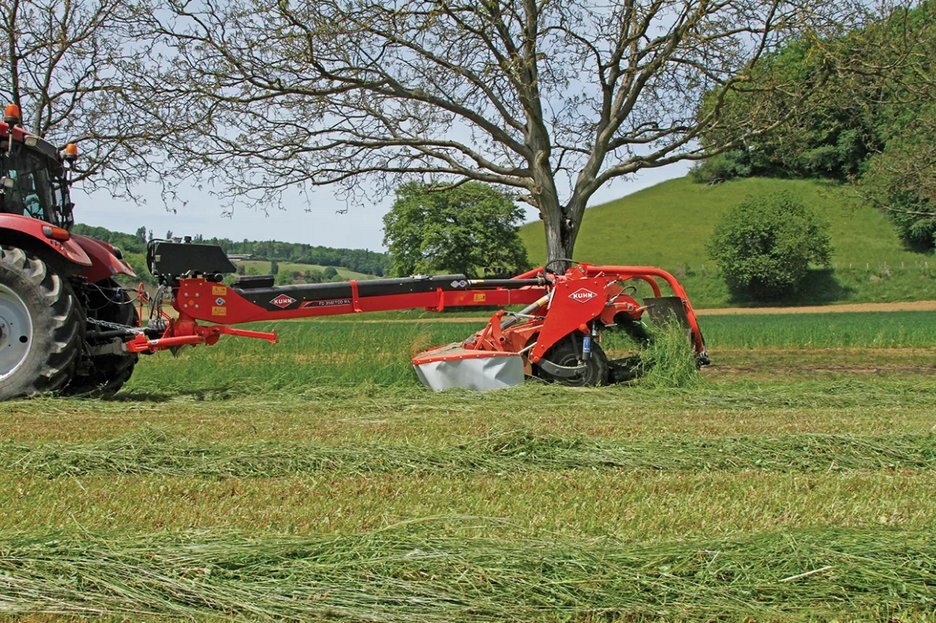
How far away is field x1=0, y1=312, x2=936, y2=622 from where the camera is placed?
2756 millimetres

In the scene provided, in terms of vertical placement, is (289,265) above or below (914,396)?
above

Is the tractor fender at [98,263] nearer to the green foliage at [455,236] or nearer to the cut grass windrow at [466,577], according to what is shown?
the cut grass windrow at [466,577]

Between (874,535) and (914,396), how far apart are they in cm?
577

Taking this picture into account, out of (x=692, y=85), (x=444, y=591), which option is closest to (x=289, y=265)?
(x=692, y=85)

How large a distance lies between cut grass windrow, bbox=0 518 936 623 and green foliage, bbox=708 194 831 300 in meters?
42.7

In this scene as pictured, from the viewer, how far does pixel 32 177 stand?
804 cm

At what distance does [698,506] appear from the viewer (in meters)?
3.88

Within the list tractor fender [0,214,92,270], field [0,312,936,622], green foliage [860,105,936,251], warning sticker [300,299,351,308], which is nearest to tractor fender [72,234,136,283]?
tractor fender [0,214,92,270]

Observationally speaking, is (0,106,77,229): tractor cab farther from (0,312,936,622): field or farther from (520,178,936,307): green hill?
(520,178,936,307): green hill

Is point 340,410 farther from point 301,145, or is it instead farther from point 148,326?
point 301,145

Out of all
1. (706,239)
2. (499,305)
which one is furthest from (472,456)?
(706,239)

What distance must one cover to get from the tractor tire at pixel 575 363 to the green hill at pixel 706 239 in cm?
2590

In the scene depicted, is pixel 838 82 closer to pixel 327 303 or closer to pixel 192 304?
pixel 327 303

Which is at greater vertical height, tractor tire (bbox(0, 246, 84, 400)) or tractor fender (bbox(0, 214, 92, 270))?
tractor fender (bbox(0, 214, 92, 270))
